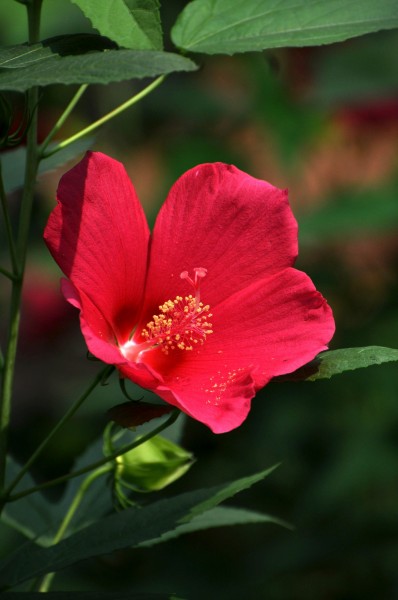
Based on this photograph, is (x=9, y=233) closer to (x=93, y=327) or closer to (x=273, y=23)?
(x=93, y=327)

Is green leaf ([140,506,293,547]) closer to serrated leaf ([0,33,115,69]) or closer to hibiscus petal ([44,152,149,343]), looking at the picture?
hibiscus petal ([44,152,149,343])

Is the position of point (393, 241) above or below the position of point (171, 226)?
below

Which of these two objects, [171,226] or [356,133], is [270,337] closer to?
[171,226]

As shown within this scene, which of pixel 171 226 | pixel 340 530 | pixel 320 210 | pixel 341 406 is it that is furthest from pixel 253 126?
pixel 171 226

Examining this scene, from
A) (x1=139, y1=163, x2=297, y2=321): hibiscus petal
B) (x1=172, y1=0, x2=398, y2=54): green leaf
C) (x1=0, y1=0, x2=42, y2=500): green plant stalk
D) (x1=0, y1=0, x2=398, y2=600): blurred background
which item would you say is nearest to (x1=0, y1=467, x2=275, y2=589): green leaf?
(x1=0, y1=0, x2=42, y2=500): green plant stalk

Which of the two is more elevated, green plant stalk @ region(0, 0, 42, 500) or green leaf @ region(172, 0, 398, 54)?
green leaf @ region(172, 0, 398, 54)
